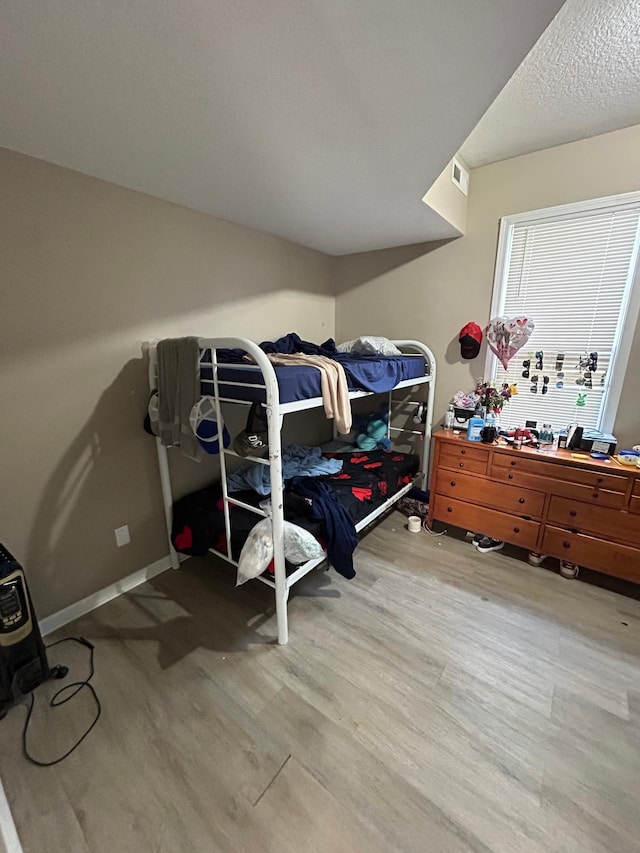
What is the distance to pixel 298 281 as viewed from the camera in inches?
121

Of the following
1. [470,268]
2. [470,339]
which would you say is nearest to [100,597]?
[470,339]

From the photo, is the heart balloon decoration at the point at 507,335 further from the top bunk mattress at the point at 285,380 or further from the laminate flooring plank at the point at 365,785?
the laminate flooring plank at the point at 365,785

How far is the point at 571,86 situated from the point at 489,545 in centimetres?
273

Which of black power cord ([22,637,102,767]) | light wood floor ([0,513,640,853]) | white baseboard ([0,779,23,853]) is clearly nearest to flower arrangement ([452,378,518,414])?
light wood floor ([0,513,640,853])

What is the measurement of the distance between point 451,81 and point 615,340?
6.67 feet

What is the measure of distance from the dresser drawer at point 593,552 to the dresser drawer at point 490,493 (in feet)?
0.60

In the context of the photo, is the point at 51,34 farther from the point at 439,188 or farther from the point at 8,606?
the point at 439,188

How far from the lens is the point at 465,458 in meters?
2.53

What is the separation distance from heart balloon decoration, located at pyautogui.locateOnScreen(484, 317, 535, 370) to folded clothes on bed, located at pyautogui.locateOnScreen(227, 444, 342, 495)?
1.51 meters

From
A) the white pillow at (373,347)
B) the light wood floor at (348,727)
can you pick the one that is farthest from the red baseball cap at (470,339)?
the light wood floor at (348,727)

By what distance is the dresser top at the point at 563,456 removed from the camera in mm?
2006

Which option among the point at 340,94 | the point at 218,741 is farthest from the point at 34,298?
the point at 218,741

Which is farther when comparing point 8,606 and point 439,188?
point 439,188

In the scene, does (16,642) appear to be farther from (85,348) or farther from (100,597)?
(85,348)
